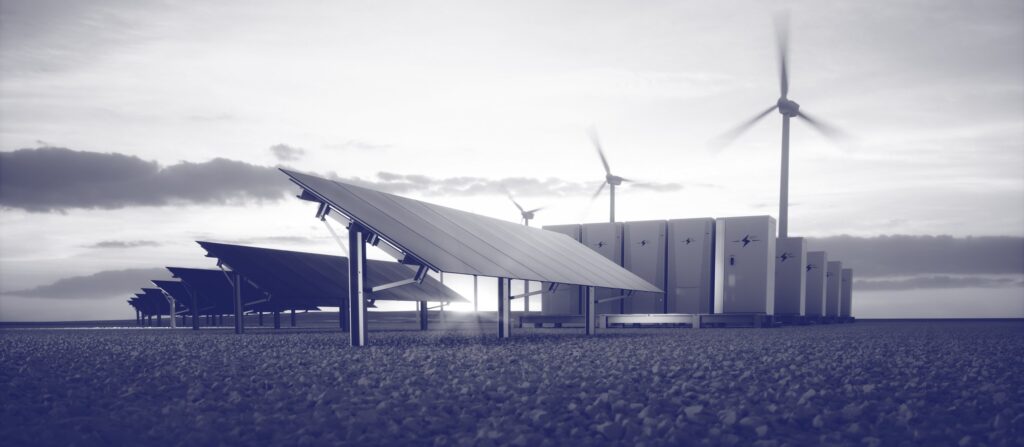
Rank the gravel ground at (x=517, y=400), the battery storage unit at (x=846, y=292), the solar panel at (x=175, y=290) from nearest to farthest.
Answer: the gravel ground at (x=517, y=400), the solar panel at (x=175, y=290), the battery storage unit at (x=846, y=292)

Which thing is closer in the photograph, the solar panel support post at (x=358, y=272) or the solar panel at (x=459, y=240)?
the solar panel at (x=459, y=240)

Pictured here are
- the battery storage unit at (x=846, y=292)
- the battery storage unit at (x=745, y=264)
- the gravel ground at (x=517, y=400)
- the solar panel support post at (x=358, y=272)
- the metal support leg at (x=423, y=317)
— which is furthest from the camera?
the battery storage unit at (x=846, y=292)

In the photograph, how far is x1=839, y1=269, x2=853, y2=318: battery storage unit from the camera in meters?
46.8

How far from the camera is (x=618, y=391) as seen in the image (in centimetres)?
774

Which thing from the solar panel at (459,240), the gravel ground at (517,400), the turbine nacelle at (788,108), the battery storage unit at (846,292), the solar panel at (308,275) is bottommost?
the battery storage unit at (846,292)

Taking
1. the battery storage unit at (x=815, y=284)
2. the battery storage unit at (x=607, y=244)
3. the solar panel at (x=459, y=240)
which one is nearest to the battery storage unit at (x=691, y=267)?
the battery storage unit at (x=607, y=244)

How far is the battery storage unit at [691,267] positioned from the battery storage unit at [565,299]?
13.6 feet

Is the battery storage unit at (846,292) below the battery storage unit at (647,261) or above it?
below

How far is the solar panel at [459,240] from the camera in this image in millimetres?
14578

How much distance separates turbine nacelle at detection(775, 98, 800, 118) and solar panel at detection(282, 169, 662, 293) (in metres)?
19.4

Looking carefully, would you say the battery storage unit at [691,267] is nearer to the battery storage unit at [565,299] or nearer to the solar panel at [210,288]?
the battery storage unit at [565,299]

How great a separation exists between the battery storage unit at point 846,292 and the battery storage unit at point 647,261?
21388 mm

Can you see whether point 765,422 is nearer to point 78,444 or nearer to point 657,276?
point 78,444

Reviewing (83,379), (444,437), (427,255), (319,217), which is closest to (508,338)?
(427,255)
